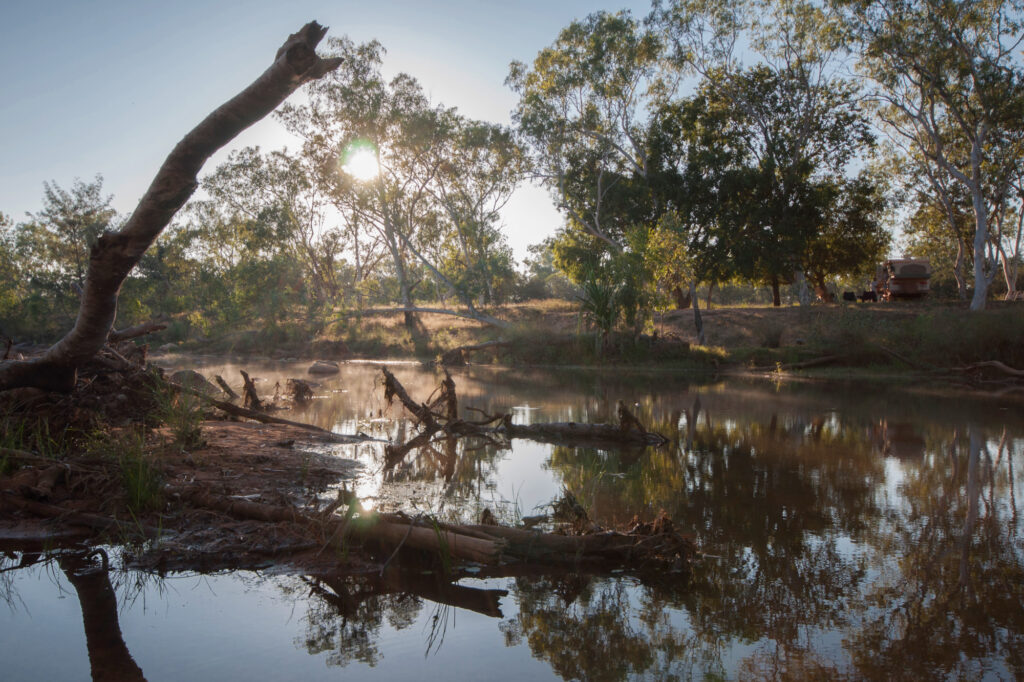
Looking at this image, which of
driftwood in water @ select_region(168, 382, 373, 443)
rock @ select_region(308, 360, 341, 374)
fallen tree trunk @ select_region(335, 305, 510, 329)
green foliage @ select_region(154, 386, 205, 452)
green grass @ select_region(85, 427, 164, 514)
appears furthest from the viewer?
fallen tree trunk @ select_region(335, 305, 510, 329)

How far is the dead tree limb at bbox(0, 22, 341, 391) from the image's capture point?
14.2ft

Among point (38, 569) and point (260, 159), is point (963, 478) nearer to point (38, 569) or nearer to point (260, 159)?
Result: point (38, 569)

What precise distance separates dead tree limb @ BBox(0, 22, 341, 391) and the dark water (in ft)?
7.46

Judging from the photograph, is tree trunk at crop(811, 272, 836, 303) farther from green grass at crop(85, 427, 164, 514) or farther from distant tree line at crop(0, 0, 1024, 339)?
green grass at crop(85, 427, 164, 514)

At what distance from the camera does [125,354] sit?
1038 cm

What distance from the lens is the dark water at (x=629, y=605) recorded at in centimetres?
391

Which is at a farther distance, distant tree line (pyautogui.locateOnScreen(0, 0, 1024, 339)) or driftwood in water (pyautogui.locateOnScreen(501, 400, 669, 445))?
distant tree line (pyautogui.locateOnScreen(0, 0, 1024, 339))

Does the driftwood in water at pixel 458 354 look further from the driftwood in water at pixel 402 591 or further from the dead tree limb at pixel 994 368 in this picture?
the driftwood in water at pixel 402 591

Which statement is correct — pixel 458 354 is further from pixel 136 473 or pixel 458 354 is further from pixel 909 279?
pixel 136 473

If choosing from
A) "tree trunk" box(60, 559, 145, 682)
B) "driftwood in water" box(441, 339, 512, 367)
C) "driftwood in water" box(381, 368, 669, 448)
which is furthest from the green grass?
"driftwood in water" box(441, 339, 512, 367)

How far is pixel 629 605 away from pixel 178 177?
4487mm

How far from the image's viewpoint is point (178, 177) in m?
5.19

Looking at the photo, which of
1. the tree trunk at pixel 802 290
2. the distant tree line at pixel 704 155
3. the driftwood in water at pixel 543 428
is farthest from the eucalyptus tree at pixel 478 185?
the driftwood in water at pixel 543 428

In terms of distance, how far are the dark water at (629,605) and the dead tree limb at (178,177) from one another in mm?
2272
